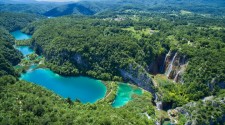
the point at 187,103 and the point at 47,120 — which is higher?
the point at 47,120

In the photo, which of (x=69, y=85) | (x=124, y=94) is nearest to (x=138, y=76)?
(x=124, y=94)

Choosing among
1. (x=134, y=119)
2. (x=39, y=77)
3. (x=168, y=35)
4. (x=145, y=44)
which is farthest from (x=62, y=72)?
(x=134, y=119)

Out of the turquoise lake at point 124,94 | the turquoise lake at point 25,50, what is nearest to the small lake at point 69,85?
the turquoise lake at point 124,94

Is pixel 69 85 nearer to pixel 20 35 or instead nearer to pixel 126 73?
pixel 126 73

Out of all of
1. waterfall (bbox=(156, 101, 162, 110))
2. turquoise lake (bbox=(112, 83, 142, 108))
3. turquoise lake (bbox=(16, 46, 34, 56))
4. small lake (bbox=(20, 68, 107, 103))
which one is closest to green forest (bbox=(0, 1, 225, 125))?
waterfall (bbox=(156, 101, 162, 110))

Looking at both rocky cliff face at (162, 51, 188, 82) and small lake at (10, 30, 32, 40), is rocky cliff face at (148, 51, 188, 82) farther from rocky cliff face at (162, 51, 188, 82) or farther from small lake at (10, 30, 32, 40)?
small lake at (10, 30, 32, 40)

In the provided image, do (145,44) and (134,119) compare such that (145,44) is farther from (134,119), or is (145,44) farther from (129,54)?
(134,119)
